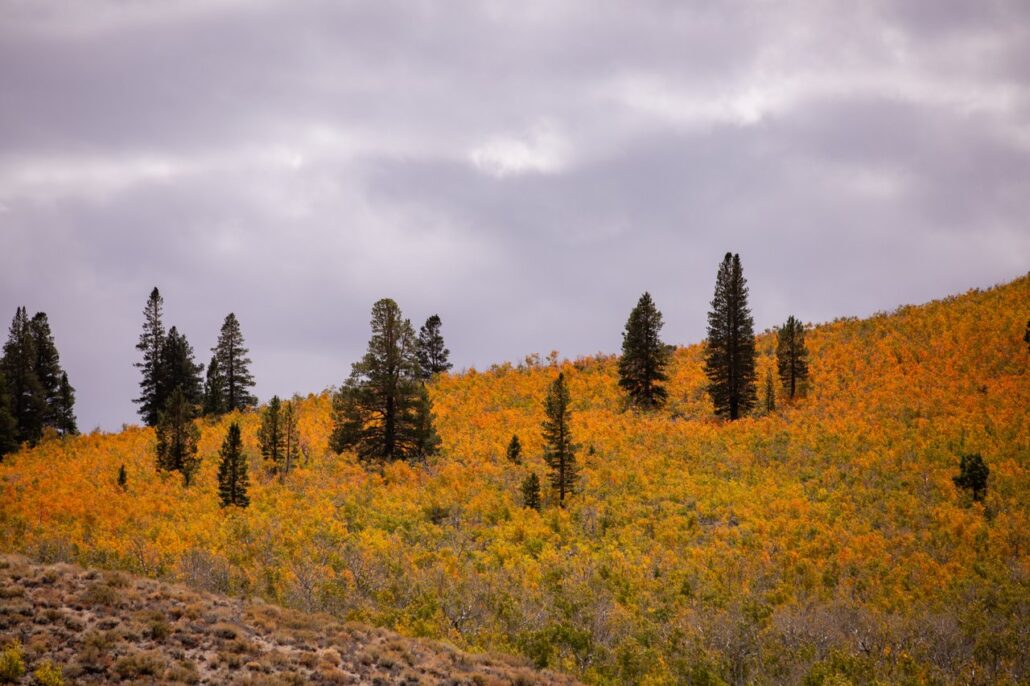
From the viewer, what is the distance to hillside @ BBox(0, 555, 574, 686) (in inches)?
774

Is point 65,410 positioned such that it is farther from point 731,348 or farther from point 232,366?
point 731,348

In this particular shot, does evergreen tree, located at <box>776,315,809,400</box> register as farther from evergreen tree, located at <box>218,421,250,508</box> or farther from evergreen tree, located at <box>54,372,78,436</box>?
evergreen tree, located at <box>54,372,78,436</box>

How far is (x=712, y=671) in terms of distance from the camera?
24203 millimetres

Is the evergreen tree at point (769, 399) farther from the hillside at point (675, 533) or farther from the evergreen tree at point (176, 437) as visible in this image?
the evergreen tree at point (176, 437)

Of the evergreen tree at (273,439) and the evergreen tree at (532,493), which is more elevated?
the evergreen tree at (273,439)

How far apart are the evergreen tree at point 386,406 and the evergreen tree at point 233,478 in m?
9.23

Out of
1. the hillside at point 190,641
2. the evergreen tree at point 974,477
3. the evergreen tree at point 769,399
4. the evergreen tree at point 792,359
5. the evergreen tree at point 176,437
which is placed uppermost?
the evergreen tree at point 792,359

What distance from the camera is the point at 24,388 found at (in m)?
60.7

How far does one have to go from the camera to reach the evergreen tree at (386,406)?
1874 inches

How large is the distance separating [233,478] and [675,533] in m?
25.2

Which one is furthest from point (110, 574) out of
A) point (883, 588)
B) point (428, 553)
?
point (883, 588)

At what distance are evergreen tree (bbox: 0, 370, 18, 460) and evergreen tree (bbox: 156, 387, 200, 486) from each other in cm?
1723

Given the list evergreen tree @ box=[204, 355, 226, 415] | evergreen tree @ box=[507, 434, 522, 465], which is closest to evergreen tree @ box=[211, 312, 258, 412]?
evergreen tree @ box=[204, 355, 226, 415]

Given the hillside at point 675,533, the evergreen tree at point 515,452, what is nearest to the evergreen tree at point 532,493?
the hillside at point 675,533
